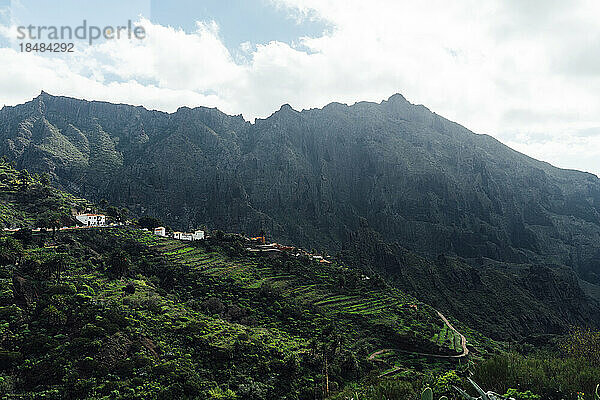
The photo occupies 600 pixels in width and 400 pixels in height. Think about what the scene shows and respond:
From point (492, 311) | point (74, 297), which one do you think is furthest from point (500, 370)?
point (492, 311)

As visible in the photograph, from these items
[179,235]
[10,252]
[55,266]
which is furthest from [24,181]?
[55,266]

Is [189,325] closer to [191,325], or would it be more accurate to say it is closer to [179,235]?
[191,325]

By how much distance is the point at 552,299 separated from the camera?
15238cm

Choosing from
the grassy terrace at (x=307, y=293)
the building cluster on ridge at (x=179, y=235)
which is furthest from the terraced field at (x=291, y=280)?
the building cluster on ridge at (x=179, y=235)

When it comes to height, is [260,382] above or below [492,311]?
above

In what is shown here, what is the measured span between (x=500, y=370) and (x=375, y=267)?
143 metres

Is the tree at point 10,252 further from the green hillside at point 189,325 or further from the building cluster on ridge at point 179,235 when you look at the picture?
the building cluster on ridge at point 179,235

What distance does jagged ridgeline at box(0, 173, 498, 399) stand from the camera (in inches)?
1478

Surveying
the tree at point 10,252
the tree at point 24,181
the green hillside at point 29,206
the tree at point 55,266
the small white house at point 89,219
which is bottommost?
the tree at point 55,266

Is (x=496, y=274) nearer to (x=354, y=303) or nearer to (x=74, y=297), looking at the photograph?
(x=354, y=303)

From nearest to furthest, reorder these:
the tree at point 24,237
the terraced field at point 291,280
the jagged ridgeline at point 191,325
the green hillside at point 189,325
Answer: the jagged ridgeline at point 191,325, the green hillside at point 189,325, the tree at point 24,237, the terraced field at point 291,280

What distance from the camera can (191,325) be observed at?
52.2m

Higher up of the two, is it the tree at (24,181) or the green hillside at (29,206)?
the tree at (24,181)

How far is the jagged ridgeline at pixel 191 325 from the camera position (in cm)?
3753
